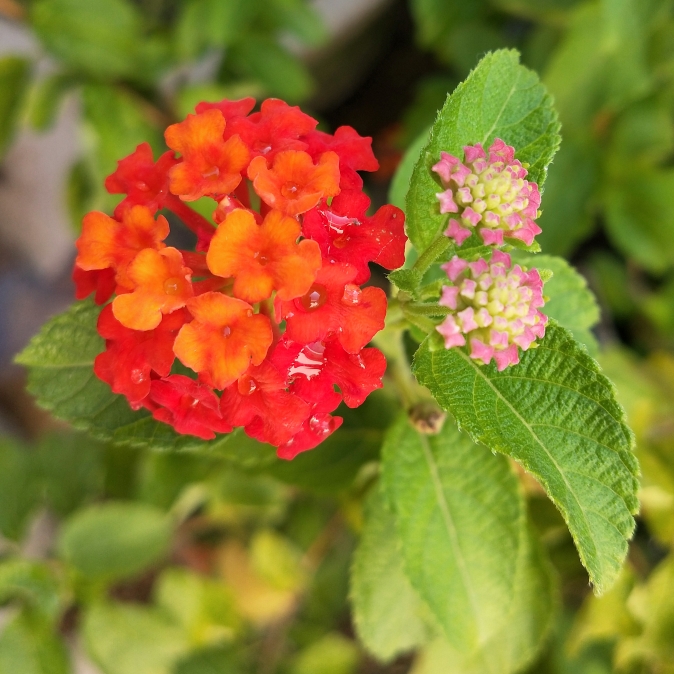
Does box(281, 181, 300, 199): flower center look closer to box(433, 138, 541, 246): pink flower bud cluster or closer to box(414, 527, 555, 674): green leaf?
box(433, 138, 541, 246): pink flower bud cluster

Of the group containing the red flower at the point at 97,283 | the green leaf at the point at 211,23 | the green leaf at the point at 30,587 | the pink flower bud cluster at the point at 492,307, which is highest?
the pink flower bud cluster at the point at 492,307

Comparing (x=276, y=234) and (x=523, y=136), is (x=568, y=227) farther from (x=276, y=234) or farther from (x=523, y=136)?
(x=276, y=234)

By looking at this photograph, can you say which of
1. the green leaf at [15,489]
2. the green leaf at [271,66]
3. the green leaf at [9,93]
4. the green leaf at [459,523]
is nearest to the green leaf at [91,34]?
the green leaf at [9,93]

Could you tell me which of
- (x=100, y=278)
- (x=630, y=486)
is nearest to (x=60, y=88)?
(x=100, y=278)

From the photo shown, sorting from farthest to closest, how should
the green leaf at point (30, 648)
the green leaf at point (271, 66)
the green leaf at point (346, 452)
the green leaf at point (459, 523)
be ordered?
the green leaf at point (271, 66) < the green leaf at point (30, 648) < the green leaf at point (346, 452) < the green leaf at point (459, 523)

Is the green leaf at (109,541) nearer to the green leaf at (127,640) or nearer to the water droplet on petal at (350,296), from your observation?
the green leaf at (127,640)

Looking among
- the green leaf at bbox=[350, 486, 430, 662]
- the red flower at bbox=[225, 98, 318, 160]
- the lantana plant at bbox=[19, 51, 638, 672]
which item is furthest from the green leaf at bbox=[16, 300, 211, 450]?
the green leaf at bbox=[350, 486, 430, 662]

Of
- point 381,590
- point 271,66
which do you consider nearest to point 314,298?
point 381,590

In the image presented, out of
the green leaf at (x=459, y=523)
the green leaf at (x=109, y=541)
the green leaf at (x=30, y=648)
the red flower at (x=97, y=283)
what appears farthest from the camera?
the green leaf at (x=109, y=541)
